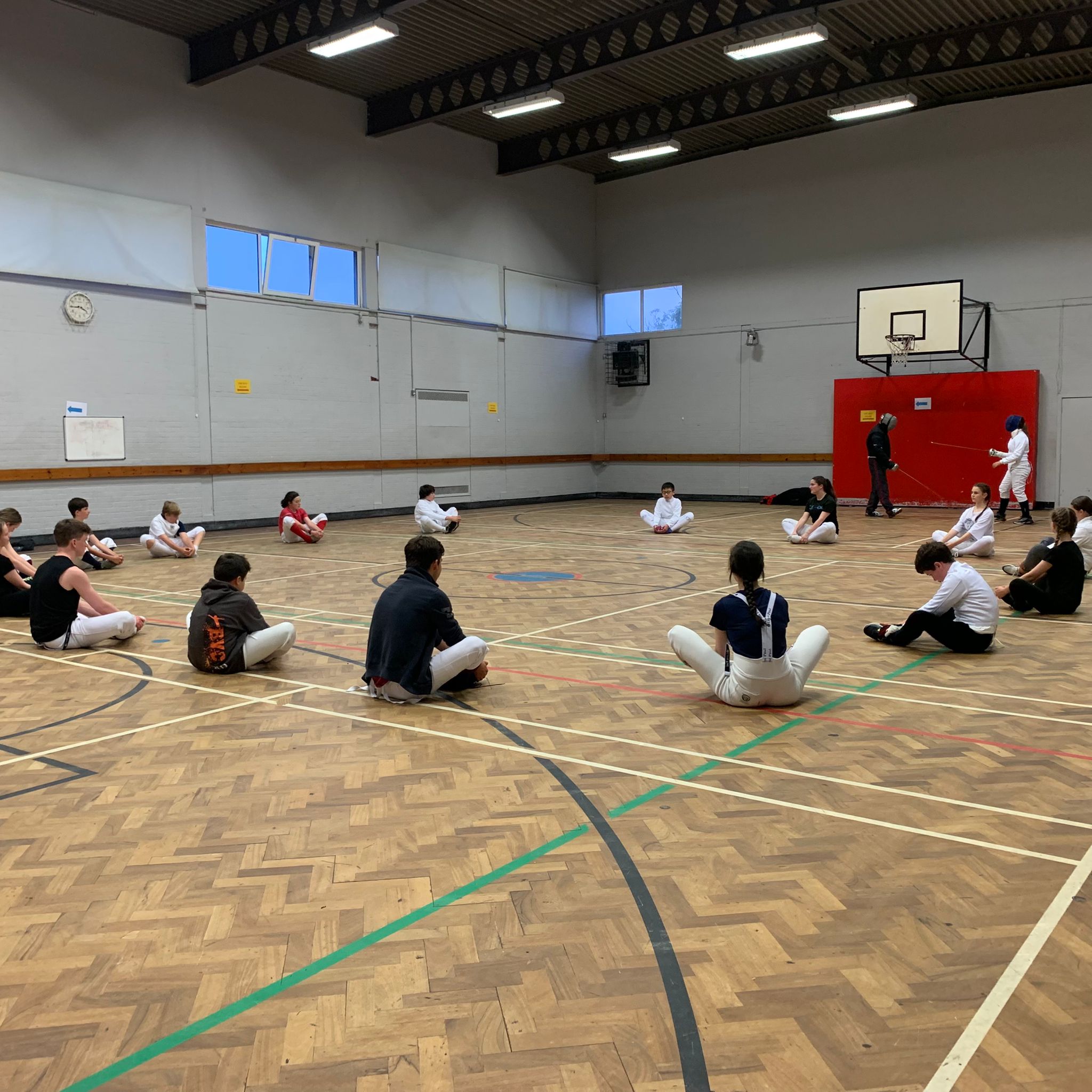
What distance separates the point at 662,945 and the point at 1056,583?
24.9 feet

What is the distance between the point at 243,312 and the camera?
2036cm

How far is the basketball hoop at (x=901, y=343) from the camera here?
22.9m

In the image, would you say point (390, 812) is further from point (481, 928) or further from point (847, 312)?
point (847, 312)

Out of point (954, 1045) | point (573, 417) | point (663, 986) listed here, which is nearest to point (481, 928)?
point (663, 986)

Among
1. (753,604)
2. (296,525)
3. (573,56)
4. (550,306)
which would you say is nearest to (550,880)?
(753,604)

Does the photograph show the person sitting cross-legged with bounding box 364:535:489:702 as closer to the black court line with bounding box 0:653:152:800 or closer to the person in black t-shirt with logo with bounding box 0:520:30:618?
the black court line with bounding box 0:653:152:800

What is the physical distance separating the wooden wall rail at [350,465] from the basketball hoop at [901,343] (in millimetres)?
3451

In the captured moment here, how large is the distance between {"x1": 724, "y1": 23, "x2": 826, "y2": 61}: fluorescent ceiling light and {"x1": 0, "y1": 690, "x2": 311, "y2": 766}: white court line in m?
15.2

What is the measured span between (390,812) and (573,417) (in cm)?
2516

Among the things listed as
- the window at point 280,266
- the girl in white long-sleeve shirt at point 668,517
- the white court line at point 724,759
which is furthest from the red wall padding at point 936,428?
the white court line at point 724,759

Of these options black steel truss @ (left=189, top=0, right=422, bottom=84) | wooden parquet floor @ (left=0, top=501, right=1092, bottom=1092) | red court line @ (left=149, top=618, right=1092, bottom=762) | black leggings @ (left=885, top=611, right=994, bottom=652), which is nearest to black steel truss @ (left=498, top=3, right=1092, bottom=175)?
black steel truss @ (left=189, top=0, right=422, bottom=84)

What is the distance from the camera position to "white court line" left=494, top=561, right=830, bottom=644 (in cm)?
920

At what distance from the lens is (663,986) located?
3.21m

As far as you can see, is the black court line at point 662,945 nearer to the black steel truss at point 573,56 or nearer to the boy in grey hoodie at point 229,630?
the boy in grey hoodie at point 229,630
